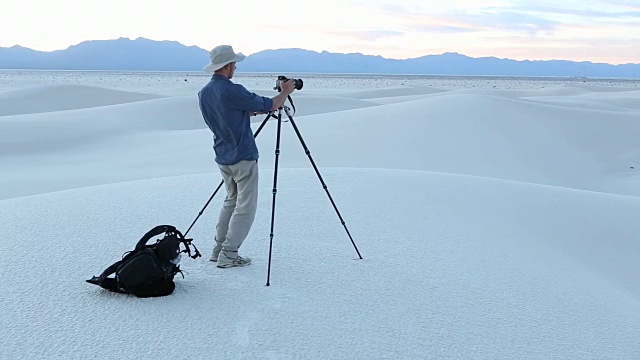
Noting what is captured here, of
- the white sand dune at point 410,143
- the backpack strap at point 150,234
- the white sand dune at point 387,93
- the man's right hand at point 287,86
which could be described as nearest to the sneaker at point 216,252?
the backpack strap at point 150,234

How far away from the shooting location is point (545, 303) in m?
5.29

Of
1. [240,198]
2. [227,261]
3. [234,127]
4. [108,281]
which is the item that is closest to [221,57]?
[234,127]

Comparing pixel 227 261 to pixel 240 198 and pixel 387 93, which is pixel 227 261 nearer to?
pixel 240 198

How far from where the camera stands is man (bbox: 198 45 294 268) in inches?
195

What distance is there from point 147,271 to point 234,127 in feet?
4.14

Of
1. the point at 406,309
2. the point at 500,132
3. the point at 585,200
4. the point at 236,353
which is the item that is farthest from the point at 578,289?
the point at 500,132

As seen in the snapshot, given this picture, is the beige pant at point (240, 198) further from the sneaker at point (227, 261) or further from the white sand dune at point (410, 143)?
the white sand dune at point (410, 143)

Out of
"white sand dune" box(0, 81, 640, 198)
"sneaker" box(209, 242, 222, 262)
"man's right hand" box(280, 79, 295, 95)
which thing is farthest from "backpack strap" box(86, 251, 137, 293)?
"white sand dune" box(0, 81, 640, 198)

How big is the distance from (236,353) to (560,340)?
7.52 ft

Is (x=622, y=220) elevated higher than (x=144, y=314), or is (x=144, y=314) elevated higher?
(x=144, y=314)

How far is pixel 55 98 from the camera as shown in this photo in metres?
39.5

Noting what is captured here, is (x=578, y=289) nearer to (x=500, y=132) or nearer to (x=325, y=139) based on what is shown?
(x=325, y=139)

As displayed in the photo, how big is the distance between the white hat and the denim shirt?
82 millimetres

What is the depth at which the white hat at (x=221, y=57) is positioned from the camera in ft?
16.4
